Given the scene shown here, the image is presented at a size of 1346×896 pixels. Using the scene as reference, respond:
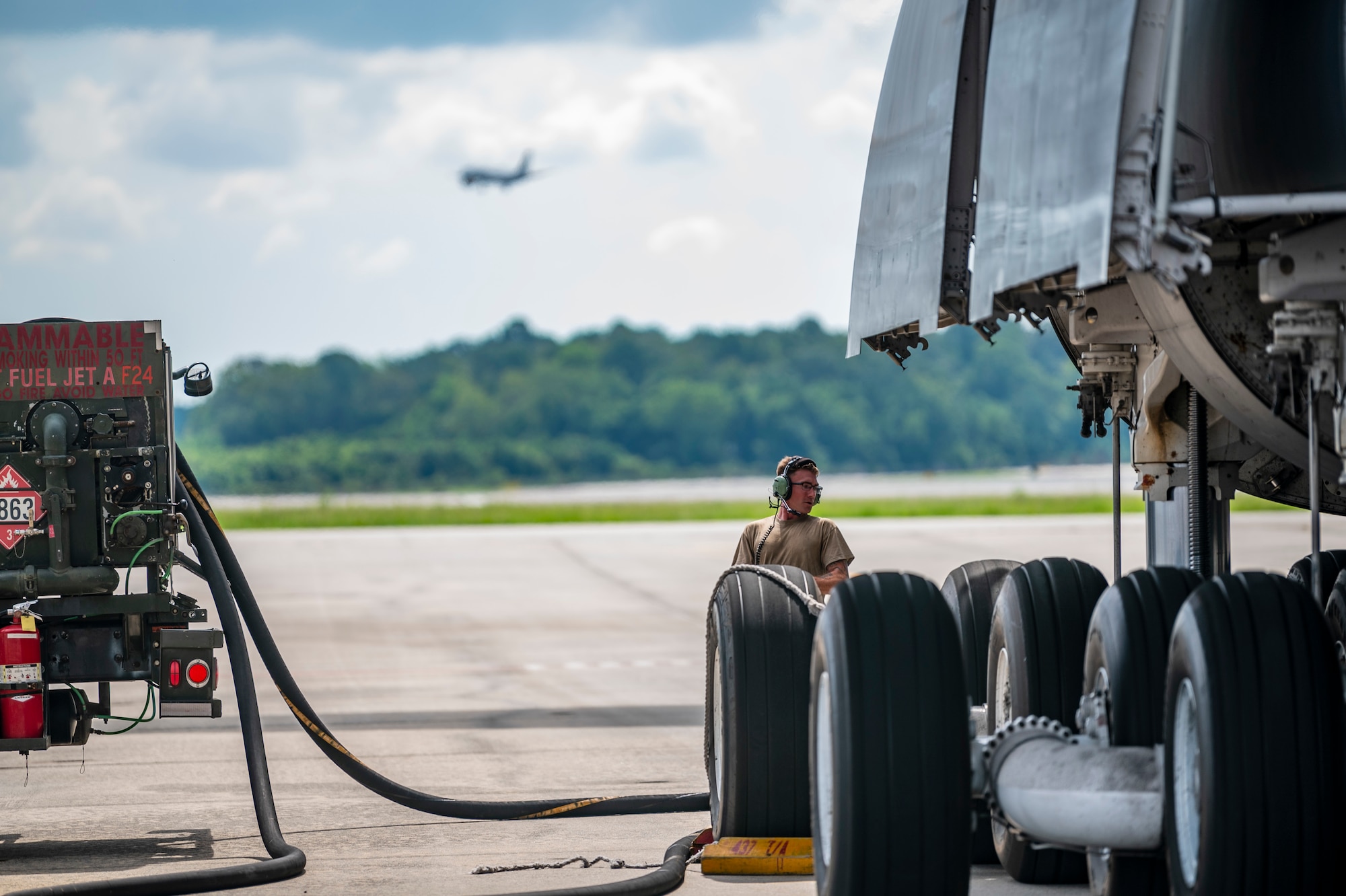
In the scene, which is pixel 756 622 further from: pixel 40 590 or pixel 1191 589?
pixel 40 590

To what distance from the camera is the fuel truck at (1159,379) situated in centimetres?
405

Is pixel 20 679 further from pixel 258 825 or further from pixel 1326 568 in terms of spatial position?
pixel 1326 568

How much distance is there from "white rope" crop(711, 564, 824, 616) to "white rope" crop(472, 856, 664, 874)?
1146 mm

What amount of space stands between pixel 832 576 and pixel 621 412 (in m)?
96.2

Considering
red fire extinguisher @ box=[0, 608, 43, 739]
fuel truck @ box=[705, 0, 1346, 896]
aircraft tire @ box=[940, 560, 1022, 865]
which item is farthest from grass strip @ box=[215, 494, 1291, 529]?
fuel truck @ box=[705, 0, 1346, 896]

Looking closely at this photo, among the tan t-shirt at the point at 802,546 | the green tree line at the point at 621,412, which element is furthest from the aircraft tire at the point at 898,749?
the green tree line at the point at 621,412

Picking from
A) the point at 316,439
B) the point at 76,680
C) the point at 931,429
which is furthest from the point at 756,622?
the point at 931,429

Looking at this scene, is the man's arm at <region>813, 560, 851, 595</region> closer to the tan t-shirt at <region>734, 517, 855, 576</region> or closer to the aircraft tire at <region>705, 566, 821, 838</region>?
the tan t-shirt at <region>734, 517, 855, 576</region>

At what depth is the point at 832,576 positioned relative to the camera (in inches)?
297

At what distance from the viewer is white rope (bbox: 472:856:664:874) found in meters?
6.71

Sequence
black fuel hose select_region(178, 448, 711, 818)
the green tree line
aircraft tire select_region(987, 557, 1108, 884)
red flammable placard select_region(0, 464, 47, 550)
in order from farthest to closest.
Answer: the green tree line < black fuel hose select_region(178, 448, 711, 818) < red flammable placard select_region(0, 464, 47, 550) < aircraft tire select_region(987, 557, 1108, 884)

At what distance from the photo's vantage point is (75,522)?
737 cm

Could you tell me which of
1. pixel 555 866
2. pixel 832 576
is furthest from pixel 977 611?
pixel 555 866

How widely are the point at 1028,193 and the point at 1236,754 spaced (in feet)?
5.23
